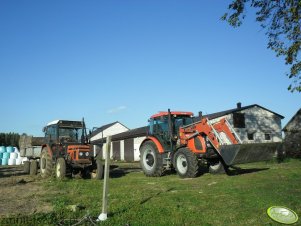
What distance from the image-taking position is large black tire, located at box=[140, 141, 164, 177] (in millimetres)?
14766

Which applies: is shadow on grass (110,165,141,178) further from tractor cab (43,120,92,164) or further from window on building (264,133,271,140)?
window on building (264,133,271,140)

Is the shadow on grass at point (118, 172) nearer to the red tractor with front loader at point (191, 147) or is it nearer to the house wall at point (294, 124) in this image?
the red tractor with front loader at point (191, 147)

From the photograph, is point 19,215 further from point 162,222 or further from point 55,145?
point 55,145

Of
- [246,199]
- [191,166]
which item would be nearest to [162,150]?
[191,166]

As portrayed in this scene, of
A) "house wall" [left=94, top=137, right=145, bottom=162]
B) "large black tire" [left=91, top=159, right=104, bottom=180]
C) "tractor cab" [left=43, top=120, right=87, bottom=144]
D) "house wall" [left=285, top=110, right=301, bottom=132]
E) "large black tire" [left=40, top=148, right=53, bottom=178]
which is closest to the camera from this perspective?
"large black tire" [left=91, top=159, right=104, bottom=180]

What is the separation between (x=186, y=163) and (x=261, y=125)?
22.8 m

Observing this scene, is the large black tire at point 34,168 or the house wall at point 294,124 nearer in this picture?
the large black tire at point 34,168

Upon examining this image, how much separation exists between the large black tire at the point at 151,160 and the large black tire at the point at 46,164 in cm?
405

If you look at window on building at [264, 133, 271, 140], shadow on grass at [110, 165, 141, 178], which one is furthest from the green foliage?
shadow on grass at [110, 165, 141, 178]

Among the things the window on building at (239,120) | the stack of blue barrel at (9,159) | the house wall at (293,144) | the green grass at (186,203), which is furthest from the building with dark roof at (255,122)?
the green grass at (186,203)

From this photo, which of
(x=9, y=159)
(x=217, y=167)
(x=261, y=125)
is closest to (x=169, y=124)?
(x=217, y=167)

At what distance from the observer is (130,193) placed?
31.7ft

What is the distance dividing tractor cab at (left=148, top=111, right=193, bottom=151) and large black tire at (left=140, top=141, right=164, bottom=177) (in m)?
0.46

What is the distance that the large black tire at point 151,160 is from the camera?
48.4 feet
